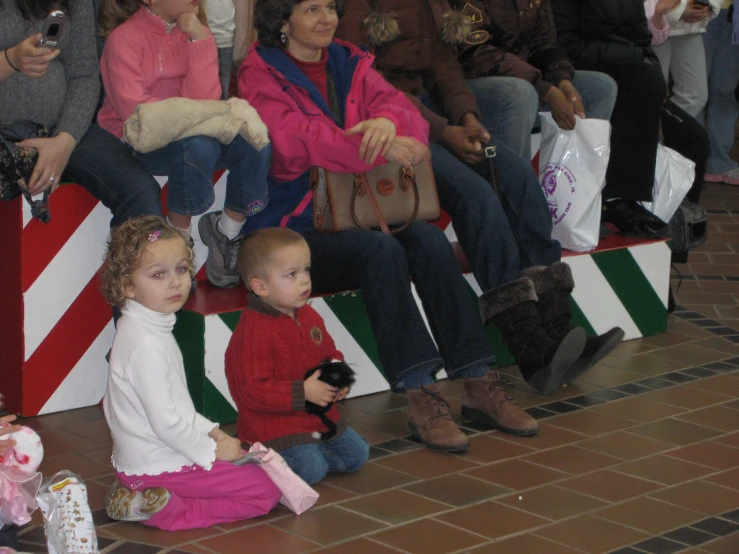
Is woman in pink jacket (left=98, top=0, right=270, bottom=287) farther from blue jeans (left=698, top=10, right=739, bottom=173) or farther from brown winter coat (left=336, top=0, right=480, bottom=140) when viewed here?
blue jeans (left=698, top=10, right=739, bottom=173)

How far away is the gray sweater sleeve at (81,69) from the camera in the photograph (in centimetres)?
376

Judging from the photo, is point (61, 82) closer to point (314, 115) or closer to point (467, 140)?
point (314, 115)

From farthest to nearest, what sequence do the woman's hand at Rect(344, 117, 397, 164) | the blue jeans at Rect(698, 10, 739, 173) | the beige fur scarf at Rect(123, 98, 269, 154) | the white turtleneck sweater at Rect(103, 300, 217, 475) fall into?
the blue jeans at Rect(698, 10, 739, 173) → the woman's hand at Rect(344, 117, 397, 164) → the beige fur scarf at Rect(123, 98, 269, 154) → the white turtleneck sweater at Rect(103, 300, 217, 475)

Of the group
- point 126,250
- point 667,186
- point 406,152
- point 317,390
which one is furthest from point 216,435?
point 667,186

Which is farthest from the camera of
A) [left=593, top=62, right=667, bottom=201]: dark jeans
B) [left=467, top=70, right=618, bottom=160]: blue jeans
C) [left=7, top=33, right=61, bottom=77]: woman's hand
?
[left=593, top=62, right=667, bottom=201]: dark jeans

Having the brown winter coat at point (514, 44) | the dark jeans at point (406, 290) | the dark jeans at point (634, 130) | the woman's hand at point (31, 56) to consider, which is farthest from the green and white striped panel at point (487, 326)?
the woman's hand at point (31, 56)

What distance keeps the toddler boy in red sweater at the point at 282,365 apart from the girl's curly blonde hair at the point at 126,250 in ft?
1.28

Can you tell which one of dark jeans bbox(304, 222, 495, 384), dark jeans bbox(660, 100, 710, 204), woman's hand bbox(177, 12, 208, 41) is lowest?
dark jeans bbox(304, 222, 495, 384)

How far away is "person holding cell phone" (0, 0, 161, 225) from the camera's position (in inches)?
141

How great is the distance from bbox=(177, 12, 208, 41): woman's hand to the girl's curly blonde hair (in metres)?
1.06

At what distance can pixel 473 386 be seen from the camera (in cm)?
385

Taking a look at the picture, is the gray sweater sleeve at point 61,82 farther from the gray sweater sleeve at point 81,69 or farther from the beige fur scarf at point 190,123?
the beige fur scarf at point 190,123

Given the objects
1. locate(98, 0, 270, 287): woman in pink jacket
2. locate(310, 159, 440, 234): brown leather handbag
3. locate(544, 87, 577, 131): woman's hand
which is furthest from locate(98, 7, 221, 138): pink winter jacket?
locate(544, 87, 577, 131): woman's hand

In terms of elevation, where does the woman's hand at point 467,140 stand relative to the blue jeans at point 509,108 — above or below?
below
